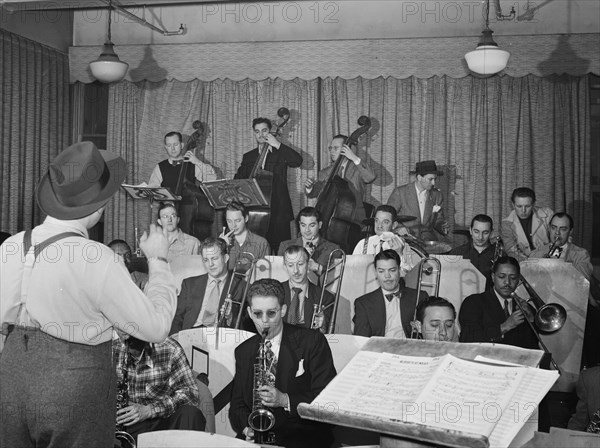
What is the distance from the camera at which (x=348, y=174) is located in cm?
802

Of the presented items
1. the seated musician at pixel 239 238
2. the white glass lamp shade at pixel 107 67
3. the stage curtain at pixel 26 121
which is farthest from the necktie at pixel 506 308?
the stage curtain at pixel 26 121

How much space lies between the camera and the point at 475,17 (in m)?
7.98

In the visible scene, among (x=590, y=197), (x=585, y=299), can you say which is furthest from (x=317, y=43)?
(x=585, y=299)

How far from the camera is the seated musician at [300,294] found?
5.36 m

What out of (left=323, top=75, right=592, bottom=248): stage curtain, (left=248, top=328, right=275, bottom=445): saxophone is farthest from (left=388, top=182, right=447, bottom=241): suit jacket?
(left=248, top=328, right=275, bottom=445): saxophone

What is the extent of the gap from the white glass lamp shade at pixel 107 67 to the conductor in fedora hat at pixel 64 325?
5503 mm

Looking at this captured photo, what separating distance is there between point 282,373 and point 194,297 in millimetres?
2052

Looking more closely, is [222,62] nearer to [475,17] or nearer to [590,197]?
[475,17]

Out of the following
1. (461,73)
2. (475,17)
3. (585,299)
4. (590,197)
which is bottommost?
(585,299)

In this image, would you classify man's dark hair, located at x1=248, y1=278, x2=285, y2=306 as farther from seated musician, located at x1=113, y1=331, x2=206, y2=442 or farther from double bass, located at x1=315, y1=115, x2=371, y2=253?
double bass, located at x1=315, y1=115, x2=371, y2=253

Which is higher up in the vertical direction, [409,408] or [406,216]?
[406,216]

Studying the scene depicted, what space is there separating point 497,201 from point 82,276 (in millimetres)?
6358

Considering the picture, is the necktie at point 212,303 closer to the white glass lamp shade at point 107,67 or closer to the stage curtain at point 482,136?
the white glass lamp shade at point 107,67

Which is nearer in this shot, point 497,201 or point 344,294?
point 344,294
